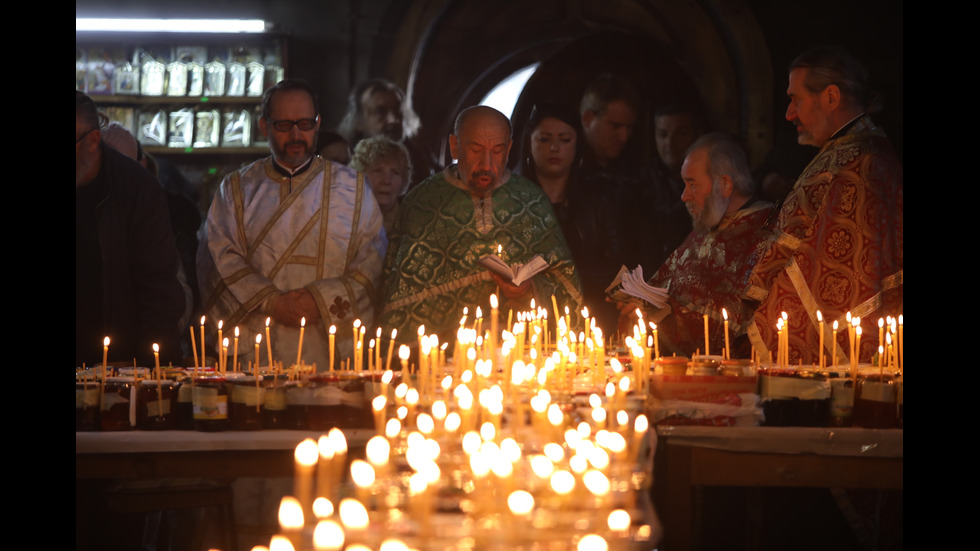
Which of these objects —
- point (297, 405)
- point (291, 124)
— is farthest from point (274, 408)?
point (291, 124)

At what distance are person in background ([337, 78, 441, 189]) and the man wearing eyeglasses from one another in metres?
1.78

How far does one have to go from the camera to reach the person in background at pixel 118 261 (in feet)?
17.4

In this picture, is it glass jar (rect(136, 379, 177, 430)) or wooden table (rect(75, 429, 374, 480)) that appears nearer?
wooden table (rect(75, 429, 374, 480))

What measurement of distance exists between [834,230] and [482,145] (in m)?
1.95

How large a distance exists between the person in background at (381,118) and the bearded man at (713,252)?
2.54 m

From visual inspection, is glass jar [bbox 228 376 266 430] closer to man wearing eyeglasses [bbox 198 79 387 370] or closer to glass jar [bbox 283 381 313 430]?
glass jar [bbox 283 381 313 430]

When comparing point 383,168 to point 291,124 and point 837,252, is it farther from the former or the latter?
point 837,252

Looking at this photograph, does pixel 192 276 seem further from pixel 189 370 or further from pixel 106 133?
pixel 189 370

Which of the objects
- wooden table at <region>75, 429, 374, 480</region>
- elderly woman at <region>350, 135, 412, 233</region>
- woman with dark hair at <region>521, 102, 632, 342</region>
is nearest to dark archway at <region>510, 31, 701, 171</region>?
woman with dark hair at <region>521, 102, 632, 342</region>

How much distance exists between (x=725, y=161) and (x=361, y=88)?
3.15 metres

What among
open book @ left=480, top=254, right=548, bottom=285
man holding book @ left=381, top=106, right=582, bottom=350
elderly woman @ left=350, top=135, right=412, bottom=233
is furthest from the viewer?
elderly woman @ left=350, top=135, right=412, bottom=233

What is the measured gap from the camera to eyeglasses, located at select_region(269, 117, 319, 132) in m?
5.70

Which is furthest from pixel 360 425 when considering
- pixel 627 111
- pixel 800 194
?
pixel 627 111

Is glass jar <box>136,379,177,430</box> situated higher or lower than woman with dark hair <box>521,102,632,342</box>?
lower
